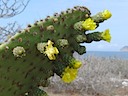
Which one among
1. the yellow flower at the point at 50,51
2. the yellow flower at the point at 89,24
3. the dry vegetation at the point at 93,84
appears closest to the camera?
the yellow flower at the point at 50,51

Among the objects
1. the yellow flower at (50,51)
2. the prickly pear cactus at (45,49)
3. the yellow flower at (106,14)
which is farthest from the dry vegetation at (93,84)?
the yellow flower at (50,51)

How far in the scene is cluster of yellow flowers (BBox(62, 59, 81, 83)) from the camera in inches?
82.1

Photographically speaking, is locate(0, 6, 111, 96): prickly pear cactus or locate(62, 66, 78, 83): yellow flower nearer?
locate(0, 6, 111, 96): prickly pear cactus

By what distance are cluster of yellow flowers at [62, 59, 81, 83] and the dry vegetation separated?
6719 mm

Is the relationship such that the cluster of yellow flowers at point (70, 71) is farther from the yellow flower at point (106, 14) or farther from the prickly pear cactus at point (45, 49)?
the yellow flower at point (106, 14)

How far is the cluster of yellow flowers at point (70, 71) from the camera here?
209cm

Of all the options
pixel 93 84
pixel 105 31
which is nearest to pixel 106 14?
pixel 105 31

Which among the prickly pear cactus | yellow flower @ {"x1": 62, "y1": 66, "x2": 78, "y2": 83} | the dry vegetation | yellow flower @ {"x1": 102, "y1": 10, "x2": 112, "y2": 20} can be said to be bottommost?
the dry vegetation

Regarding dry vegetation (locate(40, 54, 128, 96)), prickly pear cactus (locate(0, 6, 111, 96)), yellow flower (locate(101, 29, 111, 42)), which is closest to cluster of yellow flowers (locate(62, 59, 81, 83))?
prickly pear cactus (locate(0, 6, 111, 96))

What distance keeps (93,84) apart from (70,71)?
7406 millimetres

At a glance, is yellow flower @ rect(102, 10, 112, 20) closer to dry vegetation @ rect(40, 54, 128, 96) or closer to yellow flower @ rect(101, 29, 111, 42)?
yellow flower @ rect(101, 29, 111, 42)

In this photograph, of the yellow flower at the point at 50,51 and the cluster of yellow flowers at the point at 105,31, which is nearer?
the yellow flower at the point at 50,51

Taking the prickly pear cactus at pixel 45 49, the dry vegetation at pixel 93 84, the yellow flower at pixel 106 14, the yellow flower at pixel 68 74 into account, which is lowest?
the dry vegetation at pixel 93 84

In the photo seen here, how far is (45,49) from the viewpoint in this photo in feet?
6.36
